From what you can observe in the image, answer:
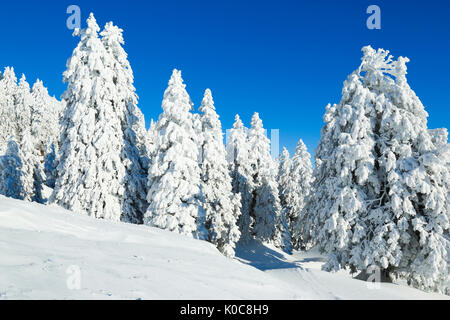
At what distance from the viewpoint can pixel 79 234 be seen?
783cm

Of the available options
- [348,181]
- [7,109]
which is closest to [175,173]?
[348,181]

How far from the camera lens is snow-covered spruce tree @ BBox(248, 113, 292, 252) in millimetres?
32812

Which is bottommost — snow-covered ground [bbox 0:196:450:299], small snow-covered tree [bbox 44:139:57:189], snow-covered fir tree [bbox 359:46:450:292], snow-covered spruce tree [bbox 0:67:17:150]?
snow-covered ground [bbox 0:196:450:299]

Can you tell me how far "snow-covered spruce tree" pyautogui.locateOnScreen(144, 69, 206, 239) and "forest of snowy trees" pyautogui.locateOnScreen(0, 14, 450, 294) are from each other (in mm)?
65

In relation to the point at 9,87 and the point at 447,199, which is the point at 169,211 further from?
the point at 9,87

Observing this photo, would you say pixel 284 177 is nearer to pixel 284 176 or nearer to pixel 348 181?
pixel 284 176

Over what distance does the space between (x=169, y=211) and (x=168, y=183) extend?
1.67m

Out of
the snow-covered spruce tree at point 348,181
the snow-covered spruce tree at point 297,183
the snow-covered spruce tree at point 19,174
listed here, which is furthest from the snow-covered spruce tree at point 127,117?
the snow-covered spruce tree at point 297,183

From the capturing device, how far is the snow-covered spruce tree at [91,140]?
17.7 metres

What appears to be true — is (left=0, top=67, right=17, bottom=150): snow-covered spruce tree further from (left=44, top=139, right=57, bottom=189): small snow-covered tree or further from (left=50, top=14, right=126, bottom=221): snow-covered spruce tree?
(left=50, top=14, right=126, bottom=221): snow-covered spruce tree

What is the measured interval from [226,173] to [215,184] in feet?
5.60

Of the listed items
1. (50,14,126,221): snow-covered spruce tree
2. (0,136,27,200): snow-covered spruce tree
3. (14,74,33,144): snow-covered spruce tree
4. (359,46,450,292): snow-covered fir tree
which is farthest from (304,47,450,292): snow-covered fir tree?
(14,74,33,144): snow-covered spruce tree

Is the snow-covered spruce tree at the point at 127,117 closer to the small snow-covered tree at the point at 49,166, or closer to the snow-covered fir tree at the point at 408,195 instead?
the snow-covered fir tree at the point at 408,195
